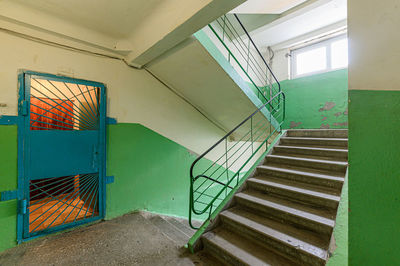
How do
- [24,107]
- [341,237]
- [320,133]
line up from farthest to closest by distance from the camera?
[320,133], [24,107], [341,237]

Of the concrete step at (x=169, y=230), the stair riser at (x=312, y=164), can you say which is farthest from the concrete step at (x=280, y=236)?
the stair riser at (x=312, y=164)

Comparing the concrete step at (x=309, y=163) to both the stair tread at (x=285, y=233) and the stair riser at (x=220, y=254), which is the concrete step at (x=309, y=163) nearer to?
the stair tread at (x=285, y=233)

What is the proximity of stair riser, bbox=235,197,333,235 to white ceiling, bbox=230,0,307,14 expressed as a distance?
419cm

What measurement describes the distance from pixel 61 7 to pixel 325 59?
6.06 meters

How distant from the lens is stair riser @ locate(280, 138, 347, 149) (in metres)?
3.27

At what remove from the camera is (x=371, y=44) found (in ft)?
3.35

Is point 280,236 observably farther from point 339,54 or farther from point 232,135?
point 339,54

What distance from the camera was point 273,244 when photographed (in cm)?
205

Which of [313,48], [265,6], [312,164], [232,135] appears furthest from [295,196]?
[313,48]

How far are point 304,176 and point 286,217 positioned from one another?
2.56 feet

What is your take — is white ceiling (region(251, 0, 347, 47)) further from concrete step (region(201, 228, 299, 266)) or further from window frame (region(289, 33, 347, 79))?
concrete step (region(201, 228, 299, 266))

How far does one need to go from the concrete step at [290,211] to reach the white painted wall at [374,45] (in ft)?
5.44

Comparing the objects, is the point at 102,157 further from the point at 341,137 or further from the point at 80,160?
the point at 341,137

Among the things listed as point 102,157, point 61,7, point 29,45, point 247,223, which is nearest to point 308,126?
point 247,223
